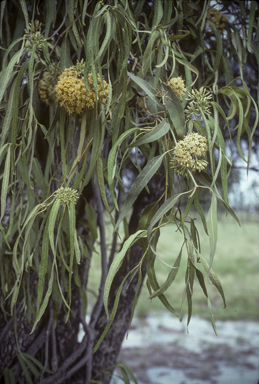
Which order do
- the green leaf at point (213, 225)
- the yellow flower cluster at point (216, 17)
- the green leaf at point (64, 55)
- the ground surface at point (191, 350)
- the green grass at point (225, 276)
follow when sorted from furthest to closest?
1. the green grass at point (225, 276)
2. the ground surface at point (191, 350)
3. the yellow flower cluster at point (216, 17)
4. the green leaf at point (64, 55)
5. the green leaf at point (213, 225)

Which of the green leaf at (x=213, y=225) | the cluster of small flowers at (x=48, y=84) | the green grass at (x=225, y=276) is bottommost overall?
the green grass at (x=225, y=276)

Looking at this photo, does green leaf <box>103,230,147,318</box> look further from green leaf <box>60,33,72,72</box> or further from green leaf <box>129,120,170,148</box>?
green leaf <box>60,33,72,72</box>

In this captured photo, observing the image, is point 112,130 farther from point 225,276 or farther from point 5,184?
point 225,276

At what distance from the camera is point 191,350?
180cm

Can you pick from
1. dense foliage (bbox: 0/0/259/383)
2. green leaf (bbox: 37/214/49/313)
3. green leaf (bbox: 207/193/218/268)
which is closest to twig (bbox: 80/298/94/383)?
dense foliage (bbox: 0/0/259/383)

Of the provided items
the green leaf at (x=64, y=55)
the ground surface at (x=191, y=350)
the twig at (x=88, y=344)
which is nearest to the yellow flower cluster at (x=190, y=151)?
the green leaf at (x=64, y=55)

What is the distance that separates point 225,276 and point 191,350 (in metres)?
0.73

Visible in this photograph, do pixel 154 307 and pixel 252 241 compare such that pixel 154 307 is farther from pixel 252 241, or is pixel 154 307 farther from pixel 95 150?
pixel 95 150

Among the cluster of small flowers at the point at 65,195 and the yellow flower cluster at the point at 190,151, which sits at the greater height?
the yellow flower cluster at the point at 190,151

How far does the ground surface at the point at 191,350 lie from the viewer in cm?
153

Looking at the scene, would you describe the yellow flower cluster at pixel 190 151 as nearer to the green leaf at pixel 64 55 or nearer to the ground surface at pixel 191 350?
the green leaf at pixel 64 55

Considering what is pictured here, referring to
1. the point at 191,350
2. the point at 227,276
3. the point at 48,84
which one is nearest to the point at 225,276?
the point at 227,276

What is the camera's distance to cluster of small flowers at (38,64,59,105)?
48 cm

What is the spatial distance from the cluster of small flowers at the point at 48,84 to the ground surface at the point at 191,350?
4.33 feet
